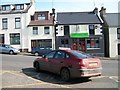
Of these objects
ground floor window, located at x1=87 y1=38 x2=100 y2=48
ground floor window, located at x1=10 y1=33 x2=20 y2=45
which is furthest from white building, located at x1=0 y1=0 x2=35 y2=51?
ground floor window, located at x1=87 y1=38 x2=100 y2=48

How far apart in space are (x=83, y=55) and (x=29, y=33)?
34.2m

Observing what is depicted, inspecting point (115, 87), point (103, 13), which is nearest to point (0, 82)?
point (115, 87)

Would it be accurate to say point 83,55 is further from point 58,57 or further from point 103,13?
A: point 103,13

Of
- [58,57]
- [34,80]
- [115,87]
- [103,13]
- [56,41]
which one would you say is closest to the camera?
[115,87]

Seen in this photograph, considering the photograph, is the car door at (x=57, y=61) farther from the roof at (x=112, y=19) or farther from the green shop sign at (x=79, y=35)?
the roof at (x=112, y=19)

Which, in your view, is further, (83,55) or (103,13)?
(103,13)

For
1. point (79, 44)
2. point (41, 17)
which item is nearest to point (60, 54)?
point (79, 44)

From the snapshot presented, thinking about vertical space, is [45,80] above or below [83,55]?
below

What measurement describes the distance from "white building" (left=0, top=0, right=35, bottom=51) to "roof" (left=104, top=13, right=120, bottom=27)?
1432 cm

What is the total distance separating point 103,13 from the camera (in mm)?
50969

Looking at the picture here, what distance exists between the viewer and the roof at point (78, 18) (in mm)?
47303

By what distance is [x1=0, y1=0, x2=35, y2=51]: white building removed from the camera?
157 ft

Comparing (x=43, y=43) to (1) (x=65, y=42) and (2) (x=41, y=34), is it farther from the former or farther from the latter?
(1) (x=65, y=42)

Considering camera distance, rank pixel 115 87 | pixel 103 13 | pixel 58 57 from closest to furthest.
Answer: pixel 115 87, pixel 58 57, pixel 103 13
